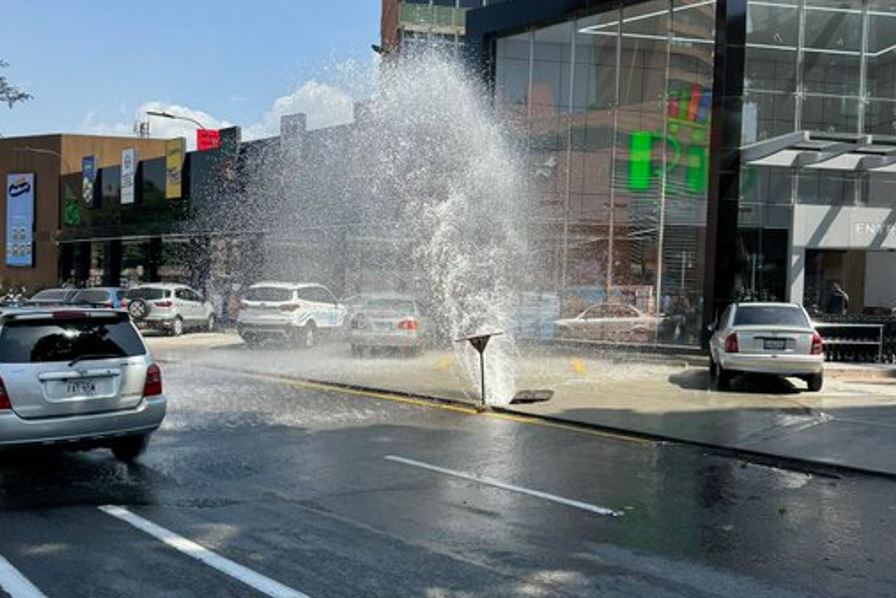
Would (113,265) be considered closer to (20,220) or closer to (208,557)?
(20,220)

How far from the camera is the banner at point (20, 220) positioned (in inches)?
2047

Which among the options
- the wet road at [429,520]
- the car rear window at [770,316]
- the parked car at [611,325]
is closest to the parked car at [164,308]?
the parked car at [611,325]

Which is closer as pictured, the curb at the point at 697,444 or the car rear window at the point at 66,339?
the car rear window at the point at 66,339

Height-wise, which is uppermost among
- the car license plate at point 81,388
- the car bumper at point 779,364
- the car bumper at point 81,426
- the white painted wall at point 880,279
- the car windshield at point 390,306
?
the white painted wall at point 880,279

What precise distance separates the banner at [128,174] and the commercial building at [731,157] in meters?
23.6

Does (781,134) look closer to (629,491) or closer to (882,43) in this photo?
(882,43)

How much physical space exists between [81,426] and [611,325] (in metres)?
16.0

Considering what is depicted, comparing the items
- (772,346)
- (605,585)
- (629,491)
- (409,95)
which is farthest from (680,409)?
(409,95)

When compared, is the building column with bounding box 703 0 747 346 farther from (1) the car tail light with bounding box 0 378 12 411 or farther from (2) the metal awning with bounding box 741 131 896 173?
(1) the car tail light with bounding box 0 378 12 411

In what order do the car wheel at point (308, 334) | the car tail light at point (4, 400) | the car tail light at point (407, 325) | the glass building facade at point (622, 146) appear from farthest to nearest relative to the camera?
the car wheel at point (308, 334)
the glass building facade at point (622, 146)
the car tail light at point (407, 325)
the car tail light at point (4, 400)

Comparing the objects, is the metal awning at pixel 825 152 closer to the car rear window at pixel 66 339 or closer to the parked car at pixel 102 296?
the car rear window at pixel 66 339

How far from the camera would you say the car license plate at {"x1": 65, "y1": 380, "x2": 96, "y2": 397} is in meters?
7.95

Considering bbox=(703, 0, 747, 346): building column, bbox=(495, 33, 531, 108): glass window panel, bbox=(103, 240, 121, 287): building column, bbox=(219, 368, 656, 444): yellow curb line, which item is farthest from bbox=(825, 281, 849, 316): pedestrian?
bbox=(103, 240, 121, 287): building column

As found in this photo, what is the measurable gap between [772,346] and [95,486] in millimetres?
10972
